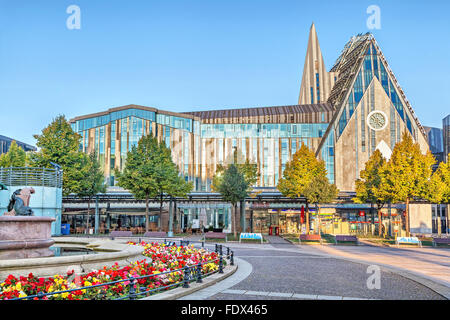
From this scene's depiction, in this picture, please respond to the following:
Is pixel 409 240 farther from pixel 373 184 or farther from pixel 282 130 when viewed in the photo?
pixel 282 130

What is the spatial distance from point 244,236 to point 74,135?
22.9 meters

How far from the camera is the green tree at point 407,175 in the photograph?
39.0 meters

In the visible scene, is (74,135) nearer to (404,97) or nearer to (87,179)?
(87,179)

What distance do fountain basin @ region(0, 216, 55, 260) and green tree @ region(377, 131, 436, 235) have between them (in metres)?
33.9

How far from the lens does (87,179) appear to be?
151 feet

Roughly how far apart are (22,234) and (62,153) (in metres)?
31.9

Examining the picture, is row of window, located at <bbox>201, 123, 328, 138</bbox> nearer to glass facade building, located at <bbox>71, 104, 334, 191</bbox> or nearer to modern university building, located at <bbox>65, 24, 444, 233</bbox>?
glass facade building, located at <bbox>71, 104, 334, 191</bbox>

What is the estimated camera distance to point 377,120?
2803 inches

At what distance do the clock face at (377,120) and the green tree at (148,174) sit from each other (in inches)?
1573

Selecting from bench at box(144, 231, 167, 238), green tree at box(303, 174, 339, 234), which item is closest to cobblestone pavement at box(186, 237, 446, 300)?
bench at box(144, 231, 167, 238)

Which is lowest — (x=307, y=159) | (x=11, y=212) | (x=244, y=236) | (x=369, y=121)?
(x=244, y=236)

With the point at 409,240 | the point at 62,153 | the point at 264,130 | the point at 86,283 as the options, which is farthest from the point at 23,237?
the point at 264,130

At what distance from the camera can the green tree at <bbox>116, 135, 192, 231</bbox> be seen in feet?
145
